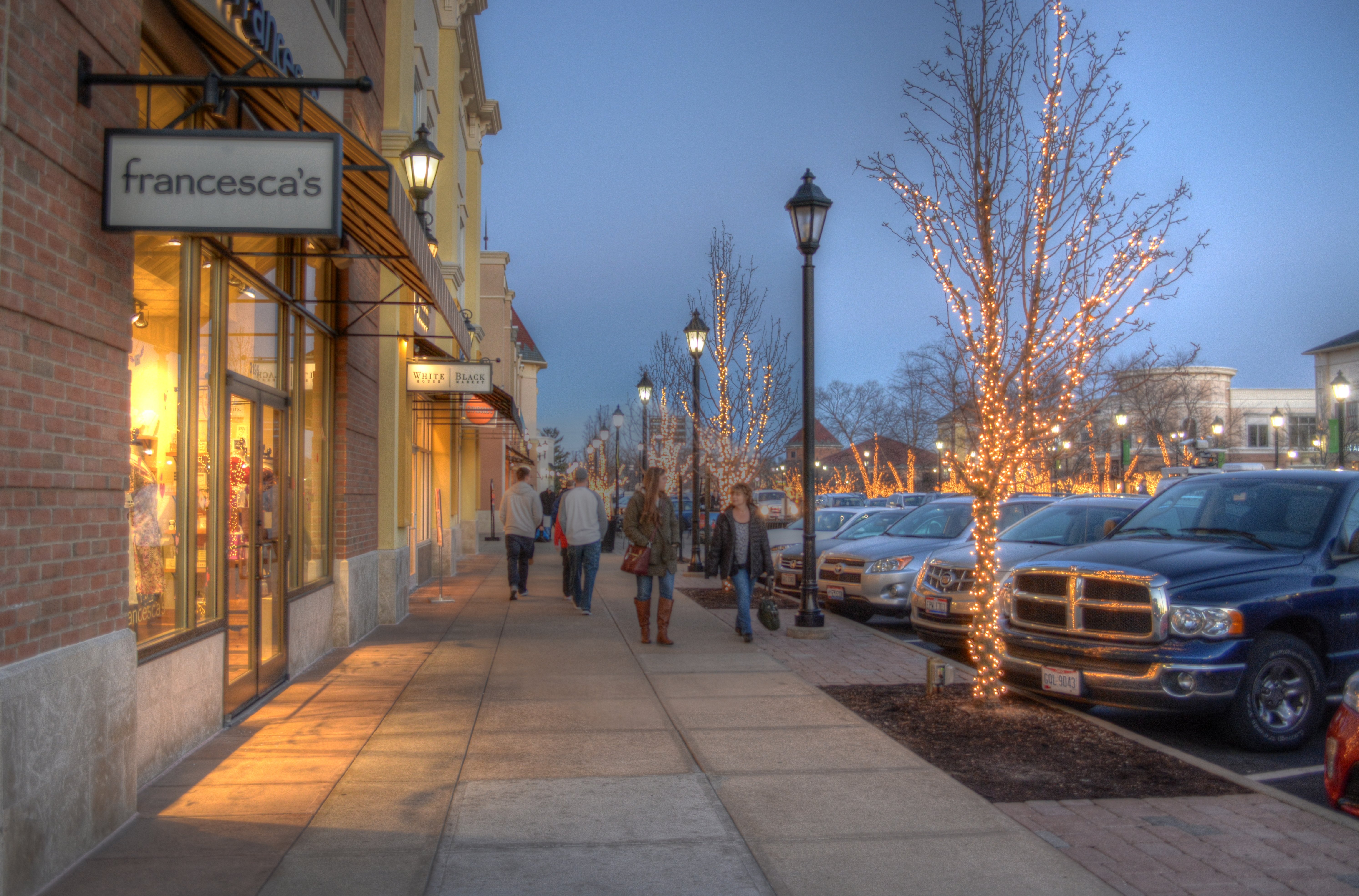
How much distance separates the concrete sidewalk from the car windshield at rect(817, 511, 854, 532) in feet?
33.8

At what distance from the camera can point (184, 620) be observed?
635 cm

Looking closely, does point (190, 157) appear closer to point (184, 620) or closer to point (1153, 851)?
point (184, 620)

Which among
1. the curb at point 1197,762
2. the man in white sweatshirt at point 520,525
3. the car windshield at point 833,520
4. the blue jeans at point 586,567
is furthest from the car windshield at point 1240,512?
the car windshield at point 833,520

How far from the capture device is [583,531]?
14125 millimetres

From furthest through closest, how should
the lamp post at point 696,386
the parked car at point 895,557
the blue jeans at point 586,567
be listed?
the lamp post at point 696,386
the blue jeans at point 586,567
the parked car at point 895,557

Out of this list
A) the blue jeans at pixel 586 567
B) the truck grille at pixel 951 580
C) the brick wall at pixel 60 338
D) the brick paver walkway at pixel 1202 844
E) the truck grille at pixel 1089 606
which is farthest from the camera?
the blue jeans at pixel 586 567

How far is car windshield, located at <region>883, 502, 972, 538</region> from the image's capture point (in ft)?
44.3

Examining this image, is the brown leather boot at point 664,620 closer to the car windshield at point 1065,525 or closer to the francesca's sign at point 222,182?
the car windshield at point 1065,525

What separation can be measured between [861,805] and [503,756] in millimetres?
2199

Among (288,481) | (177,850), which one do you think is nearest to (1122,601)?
(177,850)

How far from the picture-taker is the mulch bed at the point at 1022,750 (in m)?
5.81

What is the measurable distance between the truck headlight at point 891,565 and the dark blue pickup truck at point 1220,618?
4.80 metres

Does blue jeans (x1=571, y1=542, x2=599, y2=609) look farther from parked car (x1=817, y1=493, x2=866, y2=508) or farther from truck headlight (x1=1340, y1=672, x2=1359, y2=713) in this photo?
parked car (x1=817, y1=493, x2=866, y2=508)

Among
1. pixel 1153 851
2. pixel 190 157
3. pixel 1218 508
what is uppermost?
pixel 190 157
